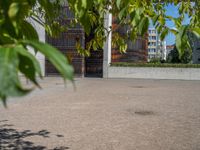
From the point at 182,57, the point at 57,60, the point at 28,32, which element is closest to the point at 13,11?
the point at 57,60

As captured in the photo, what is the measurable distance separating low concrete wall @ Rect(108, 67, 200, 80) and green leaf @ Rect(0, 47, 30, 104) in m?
37.9

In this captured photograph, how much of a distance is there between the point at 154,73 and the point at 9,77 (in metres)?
38.5

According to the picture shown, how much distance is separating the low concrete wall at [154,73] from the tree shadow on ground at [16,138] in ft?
95.7

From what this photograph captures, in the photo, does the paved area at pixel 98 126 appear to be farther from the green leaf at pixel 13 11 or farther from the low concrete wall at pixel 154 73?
the low concrete wall at pixel 154 73

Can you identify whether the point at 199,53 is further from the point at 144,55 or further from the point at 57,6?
the point at 57,6

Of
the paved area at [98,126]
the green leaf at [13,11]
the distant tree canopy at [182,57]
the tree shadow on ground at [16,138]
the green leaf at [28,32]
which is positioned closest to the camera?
the green leaf at [13,11]

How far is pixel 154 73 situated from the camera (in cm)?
3903

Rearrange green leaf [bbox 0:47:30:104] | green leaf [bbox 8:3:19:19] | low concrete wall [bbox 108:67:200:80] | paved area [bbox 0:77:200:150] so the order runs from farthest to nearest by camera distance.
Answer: low concrete wall [bbox 108:67:200:80] → paved area [bbox 0:77:200:150] → green leaf [bbox 8:3:19:19] → green leaf [bbox 0:47:30:104]

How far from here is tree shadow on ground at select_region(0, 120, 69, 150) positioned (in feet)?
24.6

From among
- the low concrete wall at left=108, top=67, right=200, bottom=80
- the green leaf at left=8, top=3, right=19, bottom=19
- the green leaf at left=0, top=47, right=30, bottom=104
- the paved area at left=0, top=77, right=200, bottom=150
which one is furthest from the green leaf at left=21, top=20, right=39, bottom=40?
the low concrete wall at left=108, top=67, right=200, bottom=80

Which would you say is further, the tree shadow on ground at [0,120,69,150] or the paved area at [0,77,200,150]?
the paved area at [0,77,200,150]

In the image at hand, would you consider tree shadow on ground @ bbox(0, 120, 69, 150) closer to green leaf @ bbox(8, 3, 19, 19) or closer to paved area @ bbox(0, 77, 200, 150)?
paved area @ bbox(0, 77, 200, 150)

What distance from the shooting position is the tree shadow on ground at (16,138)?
24.6 ft

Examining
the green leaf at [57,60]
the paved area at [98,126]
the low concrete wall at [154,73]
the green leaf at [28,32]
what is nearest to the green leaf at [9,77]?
the green leaf at [57,60]
